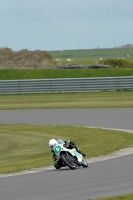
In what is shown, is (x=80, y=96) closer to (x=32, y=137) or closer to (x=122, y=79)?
(x=122, y=79)

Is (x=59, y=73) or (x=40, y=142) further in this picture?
(x=59, y=73)

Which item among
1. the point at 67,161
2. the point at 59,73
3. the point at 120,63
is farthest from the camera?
the point at 120,63

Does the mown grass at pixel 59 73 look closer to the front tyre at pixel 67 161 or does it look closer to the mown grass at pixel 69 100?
the mown grass at pixel 69 100

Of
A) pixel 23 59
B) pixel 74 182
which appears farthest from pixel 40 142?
pixel 23 59

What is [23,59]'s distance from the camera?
63.0 meters

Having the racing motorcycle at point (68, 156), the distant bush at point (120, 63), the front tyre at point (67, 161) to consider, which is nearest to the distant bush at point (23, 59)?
the distant bush at point (120, 63)

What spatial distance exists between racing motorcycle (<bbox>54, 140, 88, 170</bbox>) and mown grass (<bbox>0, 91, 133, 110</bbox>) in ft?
62.9

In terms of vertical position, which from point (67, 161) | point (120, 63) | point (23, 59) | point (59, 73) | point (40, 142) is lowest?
point (40, 142)

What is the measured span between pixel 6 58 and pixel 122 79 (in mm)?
24362

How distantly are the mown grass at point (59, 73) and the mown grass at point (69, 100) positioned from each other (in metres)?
6.62

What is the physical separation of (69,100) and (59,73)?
1270cm

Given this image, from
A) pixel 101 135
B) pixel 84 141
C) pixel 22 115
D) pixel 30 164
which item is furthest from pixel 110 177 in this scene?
pixel 22 115

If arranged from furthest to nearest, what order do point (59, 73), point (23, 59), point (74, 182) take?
point (23, 59), point (59, 73), point (74, 182)

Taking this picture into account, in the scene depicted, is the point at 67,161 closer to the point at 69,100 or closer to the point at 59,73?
the point at 69,100
